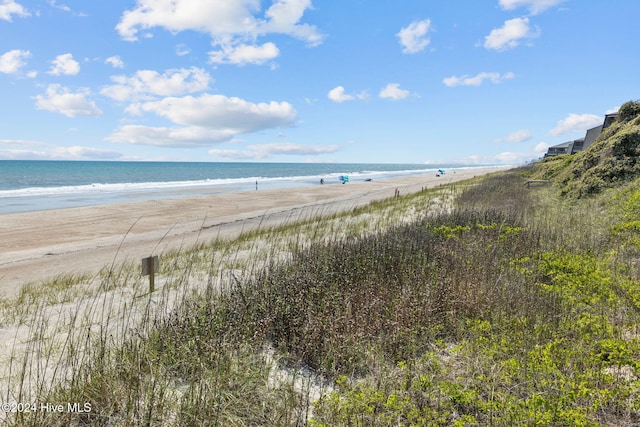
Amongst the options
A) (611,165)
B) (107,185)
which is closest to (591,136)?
(611,165)

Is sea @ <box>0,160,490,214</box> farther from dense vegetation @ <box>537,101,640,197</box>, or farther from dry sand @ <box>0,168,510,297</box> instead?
dense vegetation @ <box>537,101,640,197</box>

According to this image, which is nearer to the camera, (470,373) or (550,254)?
(470,373)

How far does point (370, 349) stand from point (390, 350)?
239 millimetres

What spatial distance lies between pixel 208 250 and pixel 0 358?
21.9ft

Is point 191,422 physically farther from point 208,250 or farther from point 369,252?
point 208,250

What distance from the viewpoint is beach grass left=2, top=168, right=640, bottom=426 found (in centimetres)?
299

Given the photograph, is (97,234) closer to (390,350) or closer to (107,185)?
(390,350)

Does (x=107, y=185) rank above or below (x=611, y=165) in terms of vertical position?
Answer: above

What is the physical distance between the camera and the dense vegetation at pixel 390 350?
2975 mm

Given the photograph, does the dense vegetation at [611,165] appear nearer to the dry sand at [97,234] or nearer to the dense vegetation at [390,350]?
the dense vegetation at [390,350]

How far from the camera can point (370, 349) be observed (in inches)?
157

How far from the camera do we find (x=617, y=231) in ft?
26.9

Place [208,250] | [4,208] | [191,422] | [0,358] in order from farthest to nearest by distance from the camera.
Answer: [4,208] < [208,250] < [0,358] < [191,422]

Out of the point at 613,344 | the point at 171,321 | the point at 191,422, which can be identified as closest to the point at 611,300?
the point at 613,344
